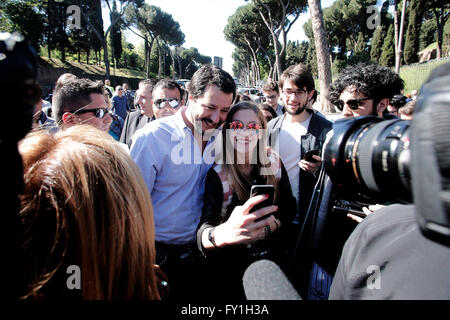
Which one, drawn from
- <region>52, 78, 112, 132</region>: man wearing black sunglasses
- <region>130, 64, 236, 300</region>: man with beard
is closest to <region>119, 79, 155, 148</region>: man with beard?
<region>52, 78, 112, 132</region>: man wearing black sunglasses

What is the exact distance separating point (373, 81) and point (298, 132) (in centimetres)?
87

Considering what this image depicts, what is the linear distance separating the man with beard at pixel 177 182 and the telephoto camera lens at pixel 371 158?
1.27m

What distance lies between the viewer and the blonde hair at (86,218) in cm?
70

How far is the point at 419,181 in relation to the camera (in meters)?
0.54

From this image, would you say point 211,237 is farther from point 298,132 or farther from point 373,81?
point 373,81

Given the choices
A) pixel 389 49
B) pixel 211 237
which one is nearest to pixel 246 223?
pixel 211 237

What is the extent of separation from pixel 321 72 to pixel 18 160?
9.85 metres

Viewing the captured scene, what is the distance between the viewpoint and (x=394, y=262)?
2.59 ft

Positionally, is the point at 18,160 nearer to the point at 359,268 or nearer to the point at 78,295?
the point at 78,295

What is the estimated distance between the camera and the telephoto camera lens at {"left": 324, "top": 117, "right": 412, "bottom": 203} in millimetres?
745

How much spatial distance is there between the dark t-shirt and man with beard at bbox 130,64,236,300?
124 cm

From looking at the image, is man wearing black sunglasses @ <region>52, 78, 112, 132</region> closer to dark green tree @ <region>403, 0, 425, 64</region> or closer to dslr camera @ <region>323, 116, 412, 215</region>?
dslr camera @ <region>323, 116, 412, 215</region>

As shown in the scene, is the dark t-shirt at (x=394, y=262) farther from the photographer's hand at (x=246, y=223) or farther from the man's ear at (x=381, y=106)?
the man's ear at (x=381, y=106)
